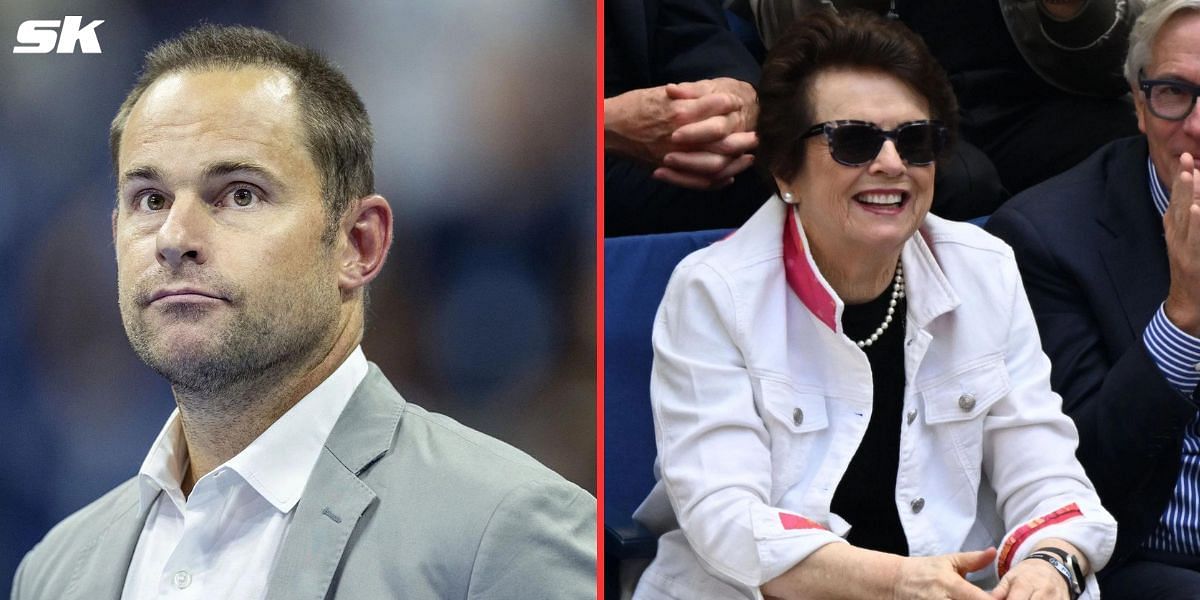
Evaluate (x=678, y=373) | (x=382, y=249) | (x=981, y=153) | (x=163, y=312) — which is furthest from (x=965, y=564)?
(x=163, y=312)

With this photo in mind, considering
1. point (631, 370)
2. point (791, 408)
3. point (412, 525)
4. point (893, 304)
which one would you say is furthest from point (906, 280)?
point (412, 525)

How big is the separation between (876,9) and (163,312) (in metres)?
1.40

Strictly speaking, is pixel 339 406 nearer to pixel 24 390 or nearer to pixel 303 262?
pixel 303 262

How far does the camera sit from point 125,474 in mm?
2590

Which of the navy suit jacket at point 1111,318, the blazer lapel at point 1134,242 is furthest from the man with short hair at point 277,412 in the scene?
the blazer lapel at point 1134,242

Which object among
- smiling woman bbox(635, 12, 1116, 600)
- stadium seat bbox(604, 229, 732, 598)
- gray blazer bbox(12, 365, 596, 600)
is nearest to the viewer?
gray blazer bbox(12, 365, 596, 600)

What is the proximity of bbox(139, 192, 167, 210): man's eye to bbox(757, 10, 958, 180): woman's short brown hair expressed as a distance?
107 centimetres

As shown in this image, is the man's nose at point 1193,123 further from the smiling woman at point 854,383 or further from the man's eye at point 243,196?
the man's eye at point 243,196

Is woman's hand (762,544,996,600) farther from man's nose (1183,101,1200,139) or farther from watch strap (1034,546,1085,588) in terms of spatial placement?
man's nose (1183,101,1200,139)

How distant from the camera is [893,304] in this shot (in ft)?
8.22

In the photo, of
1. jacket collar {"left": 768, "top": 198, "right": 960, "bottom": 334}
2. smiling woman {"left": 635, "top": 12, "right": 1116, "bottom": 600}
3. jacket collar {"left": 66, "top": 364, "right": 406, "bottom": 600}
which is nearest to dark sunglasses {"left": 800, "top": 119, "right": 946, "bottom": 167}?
smiling woman {"left": 635, "top": 12, "right": 1116, "bottom": 600}

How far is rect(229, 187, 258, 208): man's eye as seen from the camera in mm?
2336

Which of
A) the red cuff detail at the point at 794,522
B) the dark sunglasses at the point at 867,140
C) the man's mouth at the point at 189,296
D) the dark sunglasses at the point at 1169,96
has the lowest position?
the red cuff detail at the point at 794,522

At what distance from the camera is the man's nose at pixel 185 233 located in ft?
7.63
